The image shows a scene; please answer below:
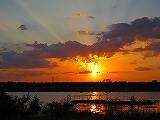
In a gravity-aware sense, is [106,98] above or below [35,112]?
above

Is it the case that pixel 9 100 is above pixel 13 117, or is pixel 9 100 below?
above

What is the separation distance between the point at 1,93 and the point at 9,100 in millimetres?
1104

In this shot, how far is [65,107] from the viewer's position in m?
32.4

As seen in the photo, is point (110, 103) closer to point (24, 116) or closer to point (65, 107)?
point (65, 107)

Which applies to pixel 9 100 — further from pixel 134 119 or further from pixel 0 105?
pixel 134 119

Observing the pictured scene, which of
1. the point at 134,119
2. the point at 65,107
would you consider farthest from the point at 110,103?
the point at 134,119

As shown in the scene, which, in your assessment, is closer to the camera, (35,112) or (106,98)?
(35,112)

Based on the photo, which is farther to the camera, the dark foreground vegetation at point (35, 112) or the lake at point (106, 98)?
the lake at point (106, 98)

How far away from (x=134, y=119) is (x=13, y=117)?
12.4 meters

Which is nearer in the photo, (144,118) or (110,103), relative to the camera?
(144,118)

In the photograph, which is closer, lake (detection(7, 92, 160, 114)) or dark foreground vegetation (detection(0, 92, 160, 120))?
dark foreground vegetation (detection(0, 92, 160, 120))

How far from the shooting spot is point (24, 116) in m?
29.1

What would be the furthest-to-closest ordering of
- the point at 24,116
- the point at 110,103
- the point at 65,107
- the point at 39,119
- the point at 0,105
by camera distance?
the point at 110,103 → the point at 65,107 → the point at 24,116 → the point at 0,105 → the point at 39,119

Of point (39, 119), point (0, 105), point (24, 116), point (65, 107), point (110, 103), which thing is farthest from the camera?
point (110, 103)
